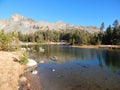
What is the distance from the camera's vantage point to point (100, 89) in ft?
81.8

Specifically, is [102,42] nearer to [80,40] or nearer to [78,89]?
[80,40]

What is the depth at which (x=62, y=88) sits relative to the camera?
25.0m

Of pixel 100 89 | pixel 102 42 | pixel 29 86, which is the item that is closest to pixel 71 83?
pixel 100 89

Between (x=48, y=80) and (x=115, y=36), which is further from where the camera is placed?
(x=115, y=36)

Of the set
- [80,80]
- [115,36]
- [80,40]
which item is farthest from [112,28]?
[80,80]

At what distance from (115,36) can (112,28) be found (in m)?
12.5

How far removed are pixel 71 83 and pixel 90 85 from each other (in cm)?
328

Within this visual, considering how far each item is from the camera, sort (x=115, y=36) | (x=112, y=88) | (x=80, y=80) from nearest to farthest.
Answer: (x=112, y=88) → (x=80, y=80) → (x=115, y=36)

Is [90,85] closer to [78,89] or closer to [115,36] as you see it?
[78,89]

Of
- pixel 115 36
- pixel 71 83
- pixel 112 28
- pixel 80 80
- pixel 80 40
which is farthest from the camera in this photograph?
pixel 80 40

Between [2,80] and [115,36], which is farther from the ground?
[115,36]

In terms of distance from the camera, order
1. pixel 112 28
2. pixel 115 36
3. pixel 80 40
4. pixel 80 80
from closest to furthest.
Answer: pixel 80 80
pixel 115 36
pixel 112 28
pixel 80 40

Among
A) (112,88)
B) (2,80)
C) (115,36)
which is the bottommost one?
(112,88)

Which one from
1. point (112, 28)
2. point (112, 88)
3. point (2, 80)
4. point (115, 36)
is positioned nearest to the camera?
point (2, 80)
